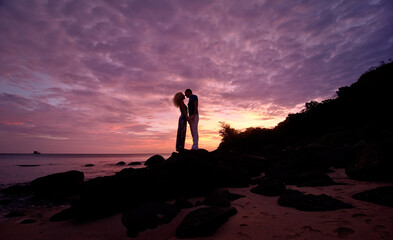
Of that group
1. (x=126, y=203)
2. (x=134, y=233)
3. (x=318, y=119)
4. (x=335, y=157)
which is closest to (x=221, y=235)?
(x=134, y=233)

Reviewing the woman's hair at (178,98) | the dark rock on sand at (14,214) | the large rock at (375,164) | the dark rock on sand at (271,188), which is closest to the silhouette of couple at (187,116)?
the woman's hair at (178,98)

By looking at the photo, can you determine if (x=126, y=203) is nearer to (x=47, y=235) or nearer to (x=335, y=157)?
(x=47, y=235)

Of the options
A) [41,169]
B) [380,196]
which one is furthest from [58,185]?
[41,169]

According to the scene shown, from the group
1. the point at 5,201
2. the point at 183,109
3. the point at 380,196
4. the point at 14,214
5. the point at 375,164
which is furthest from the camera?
the point at 183,109

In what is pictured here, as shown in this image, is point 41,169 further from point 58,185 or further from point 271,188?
point 271,188

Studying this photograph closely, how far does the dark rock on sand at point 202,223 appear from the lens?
7.74ft

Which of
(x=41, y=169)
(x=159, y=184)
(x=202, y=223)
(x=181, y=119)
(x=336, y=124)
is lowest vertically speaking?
(x=41, y=169)

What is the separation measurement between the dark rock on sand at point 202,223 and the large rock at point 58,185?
5.82 m

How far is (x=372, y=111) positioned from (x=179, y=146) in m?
22.1

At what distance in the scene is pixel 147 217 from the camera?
2.95 m

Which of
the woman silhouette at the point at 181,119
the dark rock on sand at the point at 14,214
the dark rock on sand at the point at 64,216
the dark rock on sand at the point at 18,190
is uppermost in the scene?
the woman silhouette at the point at 181,119

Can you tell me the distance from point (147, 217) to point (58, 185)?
597cm

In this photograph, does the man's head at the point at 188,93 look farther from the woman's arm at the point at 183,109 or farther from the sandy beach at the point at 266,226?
the sandy beach at the point at 266,226

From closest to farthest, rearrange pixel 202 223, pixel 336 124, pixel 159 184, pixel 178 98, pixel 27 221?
pixel 202 223 → pixel 27 221 → pixel 159 184 → pixel 178 98 → pixel 336 124
